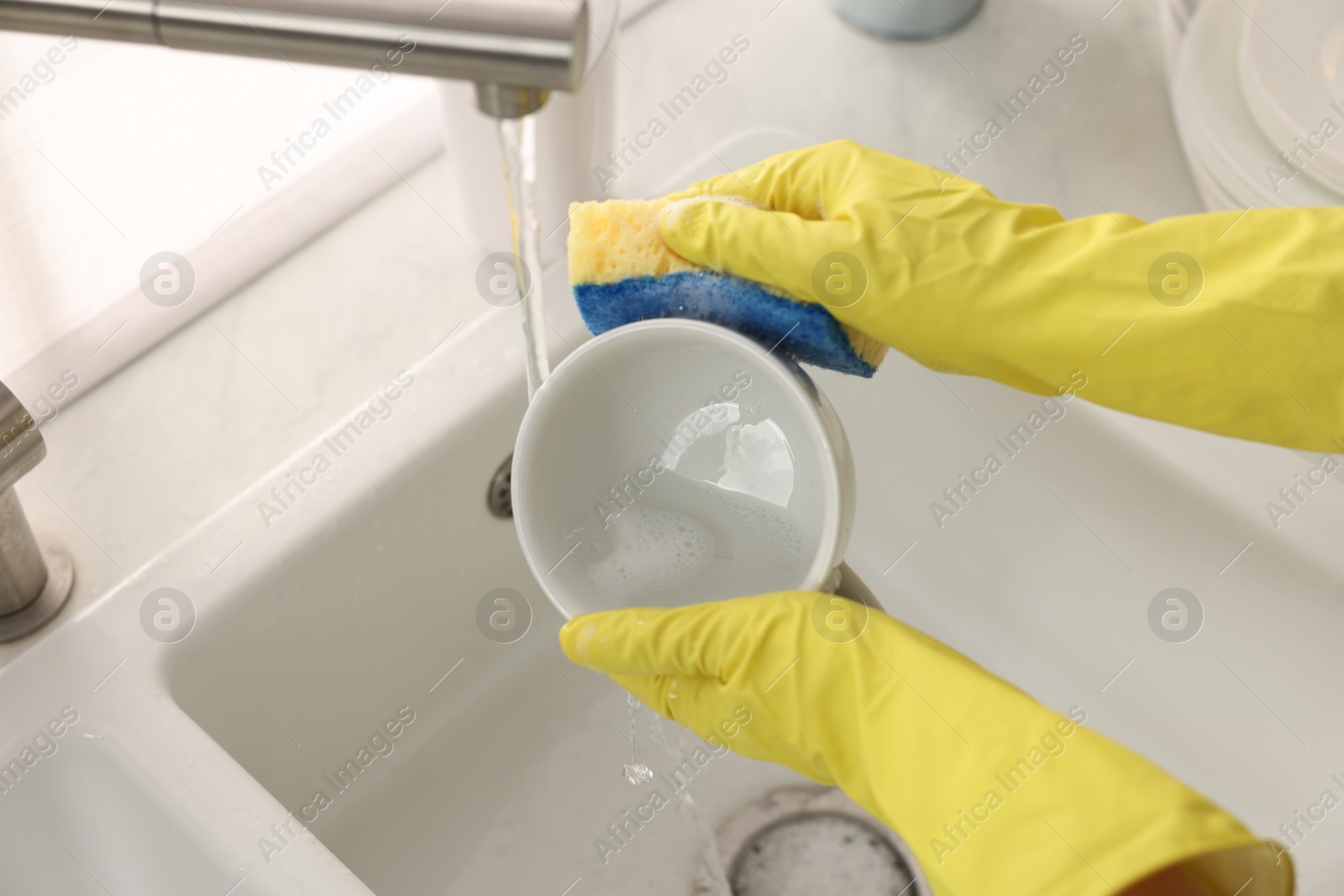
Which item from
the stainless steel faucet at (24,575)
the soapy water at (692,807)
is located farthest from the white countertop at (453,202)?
the soapy water at (692,807)

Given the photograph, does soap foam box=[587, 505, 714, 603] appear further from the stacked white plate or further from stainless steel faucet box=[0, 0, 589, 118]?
the stacked white plate

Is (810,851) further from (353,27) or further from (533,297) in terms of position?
(353,27)

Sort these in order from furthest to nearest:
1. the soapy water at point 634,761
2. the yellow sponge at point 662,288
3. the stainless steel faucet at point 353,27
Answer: the soapy water at point 634,761
the yellow sponge at point 662,288
the stainless steel faucet at point 353,27

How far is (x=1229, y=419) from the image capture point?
622mm

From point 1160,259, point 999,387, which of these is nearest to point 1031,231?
point 1160,259

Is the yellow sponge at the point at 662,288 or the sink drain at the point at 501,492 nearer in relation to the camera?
the yellow sponge at the point at 662,288

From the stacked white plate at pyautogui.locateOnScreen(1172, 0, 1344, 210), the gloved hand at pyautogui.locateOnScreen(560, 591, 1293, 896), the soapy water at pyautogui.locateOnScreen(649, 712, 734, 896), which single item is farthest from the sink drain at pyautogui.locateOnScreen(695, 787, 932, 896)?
the stacked white plate at pyautogui.locateOnScreen(1172, 0, 1344, 210)

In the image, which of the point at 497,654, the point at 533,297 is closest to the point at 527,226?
the point at 533,297

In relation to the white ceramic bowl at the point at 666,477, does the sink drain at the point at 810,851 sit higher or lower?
lower

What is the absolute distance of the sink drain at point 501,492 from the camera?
2.68 ft

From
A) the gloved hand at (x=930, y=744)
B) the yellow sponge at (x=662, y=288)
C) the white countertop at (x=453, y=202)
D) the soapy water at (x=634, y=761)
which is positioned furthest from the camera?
the soapy water at (x=634, y=761)

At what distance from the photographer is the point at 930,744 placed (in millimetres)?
564

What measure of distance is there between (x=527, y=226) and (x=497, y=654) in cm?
41

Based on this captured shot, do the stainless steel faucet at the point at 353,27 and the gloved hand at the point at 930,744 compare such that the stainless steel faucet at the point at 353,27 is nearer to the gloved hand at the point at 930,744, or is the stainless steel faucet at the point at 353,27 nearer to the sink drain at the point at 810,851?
the gloved hand at the point at 930,744
